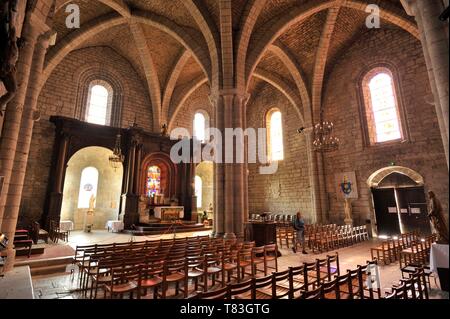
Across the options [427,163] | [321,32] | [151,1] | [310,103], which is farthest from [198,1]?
[427,163]

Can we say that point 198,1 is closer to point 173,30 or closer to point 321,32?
point 173,30

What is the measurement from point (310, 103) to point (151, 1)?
9885 mm

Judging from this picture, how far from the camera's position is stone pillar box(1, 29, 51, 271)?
438cm

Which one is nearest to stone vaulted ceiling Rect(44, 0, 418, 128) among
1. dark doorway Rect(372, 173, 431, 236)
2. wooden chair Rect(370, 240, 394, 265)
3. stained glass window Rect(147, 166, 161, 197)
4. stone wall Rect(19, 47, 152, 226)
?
stone wall Rect(19, 47, 152, 226)

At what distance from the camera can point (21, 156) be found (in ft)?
15.4

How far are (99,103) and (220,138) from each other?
9.45 metres

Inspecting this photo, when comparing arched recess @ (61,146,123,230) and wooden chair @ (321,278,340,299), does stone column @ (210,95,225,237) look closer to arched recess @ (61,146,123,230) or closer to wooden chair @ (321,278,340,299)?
wooden chair @ (321,278,340,299)

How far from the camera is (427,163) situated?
9.95 m

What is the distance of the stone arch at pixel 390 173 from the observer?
10320mm

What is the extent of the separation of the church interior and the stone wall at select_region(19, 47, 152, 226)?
0.07m

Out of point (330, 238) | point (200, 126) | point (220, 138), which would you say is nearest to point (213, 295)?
point (220, 138)

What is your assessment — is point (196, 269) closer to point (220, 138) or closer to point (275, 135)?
point (220, 138)

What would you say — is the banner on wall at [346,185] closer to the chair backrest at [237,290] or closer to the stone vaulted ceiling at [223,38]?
the stone vaulted ceiling at [223,38]

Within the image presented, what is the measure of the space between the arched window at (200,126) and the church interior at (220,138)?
0.54 feet
